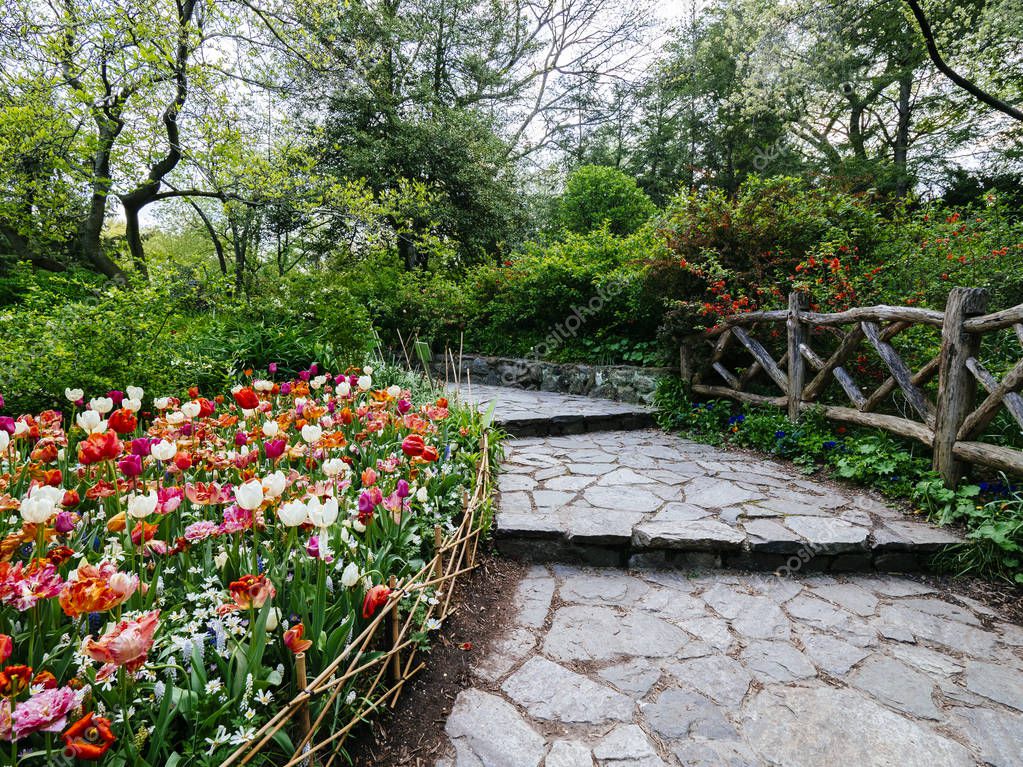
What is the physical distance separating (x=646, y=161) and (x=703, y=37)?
153 inches

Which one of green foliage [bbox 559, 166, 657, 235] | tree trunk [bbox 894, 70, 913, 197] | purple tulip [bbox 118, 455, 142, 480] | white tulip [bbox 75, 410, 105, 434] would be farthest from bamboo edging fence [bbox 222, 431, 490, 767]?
tree trunk [bbox 894, 70, 913, 197]

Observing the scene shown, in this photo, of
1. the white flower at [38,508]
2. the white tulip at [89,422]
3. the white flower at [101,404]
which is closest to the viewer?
the white flower at [38,508]

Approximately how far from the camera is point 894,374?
317cm

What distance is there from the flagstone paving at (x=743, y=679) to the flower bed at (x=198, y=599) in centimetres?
37

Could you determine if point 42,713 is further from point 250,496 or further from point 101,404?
point 101,404

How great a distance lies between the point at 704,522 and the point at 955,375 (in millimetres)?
1630

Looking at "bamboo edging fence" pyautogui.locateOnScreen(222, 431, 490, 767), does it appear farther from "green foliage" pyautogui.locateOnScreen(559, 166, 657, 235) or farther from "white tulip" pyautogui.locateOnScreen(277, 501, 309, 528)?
"green foliage" pyautogui.locateOnScreen(559, 166, 657, 235)

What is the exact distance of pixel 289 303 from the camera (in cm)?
525

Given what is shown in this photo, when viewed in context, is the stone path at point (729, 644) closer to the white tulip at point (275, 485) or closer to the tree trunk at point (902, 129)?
the white tulip at point (275, 485)

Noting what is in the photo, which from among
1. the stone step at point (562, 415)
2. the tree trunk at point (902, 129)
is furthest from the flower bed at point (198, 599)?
the tree trunk at point (902, 129)

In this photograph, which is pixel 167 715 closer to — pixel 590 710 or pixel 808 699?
pixel 590 710

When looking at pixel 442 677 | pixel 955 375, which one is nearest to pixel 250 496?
pixel 442 677

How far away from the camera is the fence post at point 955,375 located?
2.75m

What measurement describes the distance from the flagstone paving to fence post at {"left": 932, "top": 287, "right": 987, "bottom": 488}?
0.85 meters
